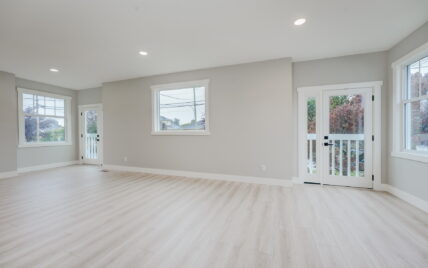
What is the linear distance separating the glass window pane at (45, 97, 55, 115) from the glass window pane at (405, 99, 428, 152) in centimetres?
886

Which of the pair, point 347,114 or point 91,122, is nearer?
point 347,114

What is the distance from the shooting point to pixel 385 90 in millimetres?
3518

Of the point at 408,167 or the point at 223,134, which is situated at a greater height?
the point at 223,134

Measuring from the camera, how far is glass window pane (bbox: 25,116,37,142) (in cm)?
544

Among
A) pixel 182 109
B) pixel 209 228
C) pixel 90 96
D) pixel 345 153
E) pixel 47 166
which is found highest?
pixel 90 96

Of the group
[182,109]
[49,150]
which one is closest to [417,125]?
[182,109]

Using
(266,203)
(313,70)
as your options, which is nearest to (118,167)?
(266,203)

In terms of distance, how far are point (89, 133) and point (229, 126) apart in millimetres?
5311

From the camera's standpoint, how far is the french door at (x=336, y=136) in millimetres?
3674

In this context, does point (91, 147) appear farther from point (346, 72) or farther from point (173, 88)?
point (346, 72)

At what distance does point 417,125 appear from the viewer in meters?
2.93

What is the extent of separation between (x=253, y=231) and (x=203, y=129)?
9.36 ft

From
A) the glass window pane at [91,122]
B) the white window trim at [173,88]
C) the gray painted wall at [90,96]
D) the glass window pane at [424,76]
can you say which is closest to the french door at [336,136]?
the glass window pane at [424,76]

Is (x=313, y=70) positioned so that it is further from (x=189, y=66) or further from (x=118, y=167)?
(x=118, y=167)
